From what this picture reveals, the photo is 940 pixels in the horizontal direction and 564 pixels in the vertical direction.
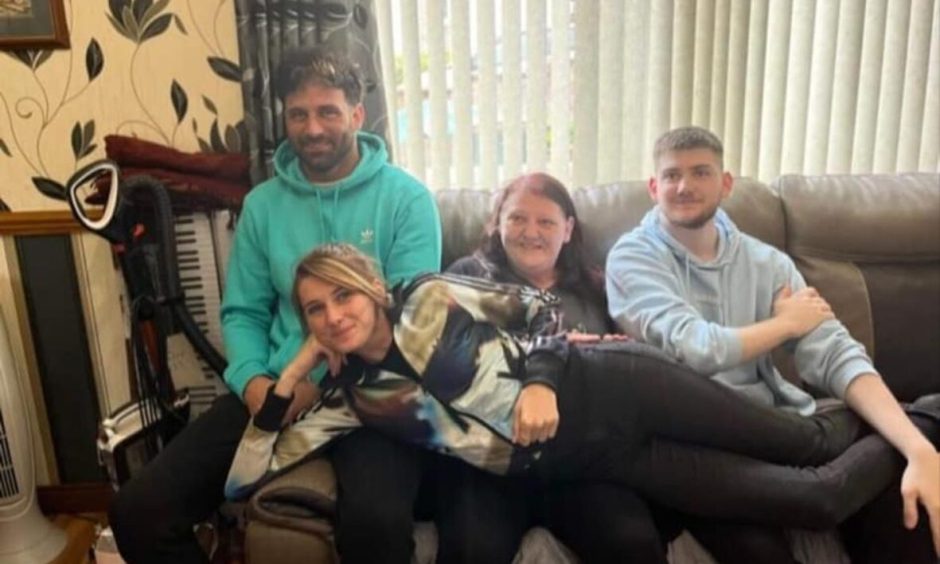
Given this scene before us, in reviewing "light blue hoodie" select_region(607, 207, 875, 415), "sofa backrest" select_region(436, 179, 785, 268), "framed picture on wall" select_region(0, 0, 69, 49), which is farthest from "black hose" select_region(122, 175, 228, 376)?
"light blue hoodie" select_region(607, 207, 875, 415)

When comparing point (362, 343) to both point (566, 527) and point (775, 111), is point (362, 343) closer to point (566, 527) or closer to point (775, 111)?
point (566, 527)

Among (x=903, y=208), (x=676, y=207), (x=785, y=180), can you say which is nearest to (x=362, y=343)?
(x=676, y=207)

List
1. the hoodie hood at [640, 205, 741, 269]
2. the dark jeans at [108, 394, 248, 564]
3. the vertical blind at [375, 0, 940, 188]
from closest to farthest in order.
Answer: the dark jeans at [108, 394, 248, 564]
the hoodie hood at [640, 205, 741, 269]
the vertical blind at [375, 0, 940, 188]

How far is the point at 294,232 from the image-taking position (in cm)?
163

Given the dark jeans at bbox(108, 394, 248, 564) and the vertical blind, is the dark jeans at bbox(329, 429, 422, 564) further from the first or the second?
the vertical blind

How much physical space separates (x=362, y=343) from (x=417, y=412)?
16cm

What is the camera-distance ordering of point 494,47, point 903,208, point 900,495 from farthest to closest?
point 494,47 → point 903,208 → point 900,495

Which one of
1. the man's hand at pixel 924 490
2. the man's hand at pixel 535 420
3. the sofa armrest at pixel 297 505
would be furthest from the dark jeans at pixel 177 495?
the man's hand at pixel 924 490

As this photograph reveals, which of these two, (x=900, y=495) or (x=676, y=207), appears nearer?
(x=900, y=495)

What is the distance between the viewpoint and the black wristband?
4.70ft

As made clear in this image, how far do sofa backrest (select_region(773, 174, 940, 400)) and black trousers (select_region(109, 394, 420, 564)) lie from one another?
3.58ft

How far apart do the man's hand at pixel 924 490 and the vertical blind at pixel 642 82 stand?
1091 mm

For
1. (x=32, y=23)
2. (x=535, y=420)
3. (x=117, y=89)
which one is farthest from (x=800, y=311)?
(x=32, y=23)

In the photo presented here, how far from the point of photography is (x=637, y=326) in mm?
1575
